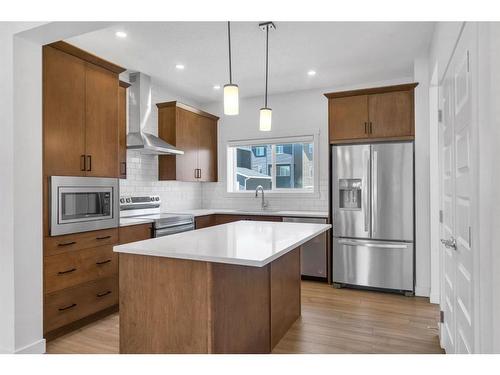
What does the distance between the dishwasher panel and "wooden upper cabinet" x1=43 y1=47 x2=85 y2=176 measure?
8.82ft

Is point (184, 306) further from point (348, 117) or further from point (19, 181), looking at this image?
point (348, 117)

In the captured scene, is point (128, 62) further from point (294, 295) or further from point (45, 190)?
point (294, 295)

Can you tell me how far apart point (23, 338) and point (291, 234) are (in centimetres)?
200

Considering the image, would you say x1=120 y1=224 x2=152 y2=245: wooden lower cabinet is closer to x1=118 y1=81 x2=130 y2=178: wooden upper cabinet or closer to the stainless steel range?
the stainless steel range

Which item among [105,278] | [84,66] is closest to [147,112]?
[84,66]

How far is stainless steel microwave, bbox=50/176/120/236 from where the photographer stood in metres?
2.69

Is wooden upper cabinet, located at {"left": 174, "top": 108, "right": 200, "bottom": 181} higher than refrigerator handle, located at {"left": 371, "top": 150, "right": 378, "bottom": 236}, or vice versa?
wooden upper cabinet, located at {"left": 174, "top": 108, "right": 200, "bottom": 181}

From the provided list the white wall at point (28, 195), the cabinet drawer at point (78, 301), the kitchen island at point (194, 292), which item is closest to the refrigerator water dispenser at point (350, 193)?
the kitchen island at point (194, 292)

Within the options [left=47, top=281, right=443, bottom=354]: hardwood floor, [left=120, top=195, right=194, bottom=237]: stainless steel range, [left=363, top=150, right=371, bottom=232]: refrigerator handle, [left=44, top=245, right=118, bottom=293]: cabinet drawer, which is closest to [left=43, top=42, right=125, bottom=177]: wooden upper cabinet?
[left=44, top=245, right=118, bottom=293]: cabinet drawer

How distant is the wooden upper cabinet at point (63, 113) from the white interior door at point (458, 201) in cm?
280

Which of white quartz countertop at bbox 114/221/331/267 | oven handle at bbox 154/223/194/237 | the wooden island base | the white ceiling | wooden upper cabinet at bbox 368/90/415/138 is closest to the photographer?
white quartz countertop at bbox 114/221/331/267

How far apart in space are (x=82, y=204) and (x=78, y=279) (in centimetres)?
64

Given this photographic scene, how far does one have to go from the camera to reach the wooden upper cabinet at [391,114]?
3807mm

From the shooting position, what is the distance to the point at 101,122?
314 cm
